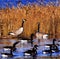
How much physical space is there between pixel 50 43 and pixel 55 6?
1.83ft

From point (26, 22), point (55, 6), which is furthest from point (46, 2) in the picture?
point (26, 22)

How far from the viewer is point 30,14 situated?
4.08 metres

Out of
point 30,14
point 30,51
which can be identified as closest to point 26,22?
point 30,14

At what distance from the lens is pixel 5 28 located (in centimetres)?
401

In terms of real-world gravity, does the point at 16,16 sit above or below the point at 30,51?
above

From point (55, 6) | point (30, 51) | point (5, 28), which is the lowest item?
point (30, 51)

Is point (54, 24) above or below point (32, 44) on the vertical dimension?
above

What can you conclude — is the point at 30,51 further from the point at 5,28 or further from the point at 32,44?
the point at 5,28

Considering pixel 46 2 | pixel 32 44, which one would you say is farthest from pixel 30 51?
pixel 46 2

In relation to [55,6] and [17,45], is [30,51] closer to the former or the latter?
[17,45]

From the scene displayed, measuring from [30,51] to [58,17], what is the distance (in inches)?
26.1

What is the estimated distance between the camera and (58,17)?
13.6 ft

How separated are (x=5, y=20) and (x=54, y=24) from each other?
0.74 m

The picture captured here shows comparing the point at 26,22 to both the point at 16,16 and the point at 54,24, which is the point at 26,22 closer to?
the point at 16,16
